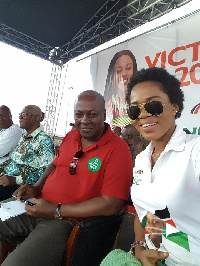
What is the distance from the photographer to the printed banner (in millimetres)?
3688

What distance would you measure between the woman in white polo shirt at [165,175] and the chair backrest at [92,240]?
218 millimetres

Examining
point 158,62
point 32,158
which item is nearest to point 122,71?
point 158,62

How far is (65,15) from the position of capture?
5.17 meters

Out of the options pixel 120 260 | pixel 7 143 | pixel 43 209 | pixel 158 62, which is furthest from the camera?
pixel 158 62

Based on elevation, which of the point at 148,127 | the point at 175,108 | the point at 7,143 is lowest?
the point at 7,143

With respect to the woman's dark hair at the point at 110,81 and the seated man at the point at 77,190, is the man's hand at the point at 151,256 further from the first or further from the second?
the woman's dark hair at the point at 110,81

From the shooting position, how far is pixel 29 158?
2213 mm

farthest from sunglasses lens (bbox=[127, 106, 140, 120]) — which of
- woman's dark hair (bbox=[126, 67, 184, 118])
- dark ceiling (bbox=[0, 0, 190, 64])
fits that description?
dark ceiling (bbox=[0, 0, 190, 64])

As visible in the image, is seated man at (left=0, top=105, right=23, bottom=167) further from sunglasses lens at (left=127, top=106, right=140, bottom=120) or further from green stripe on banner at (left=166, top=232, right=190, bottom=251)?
green stripe on banner at (left=166, top=232, right=190, bottom=251)

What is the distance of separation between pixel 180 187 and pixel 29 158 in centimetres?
175

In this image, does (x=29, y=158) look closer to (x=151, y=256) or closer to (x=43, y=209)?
(x=43, y=209)

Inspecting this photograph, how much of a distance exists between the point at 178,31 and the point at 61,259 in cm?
431

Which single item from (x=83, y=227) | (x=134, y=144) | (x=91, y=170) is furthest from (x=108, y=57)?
(x=83, y=227)

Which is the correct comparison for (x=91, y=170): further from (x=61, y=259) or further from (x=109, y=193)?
(x=61, y=259)
